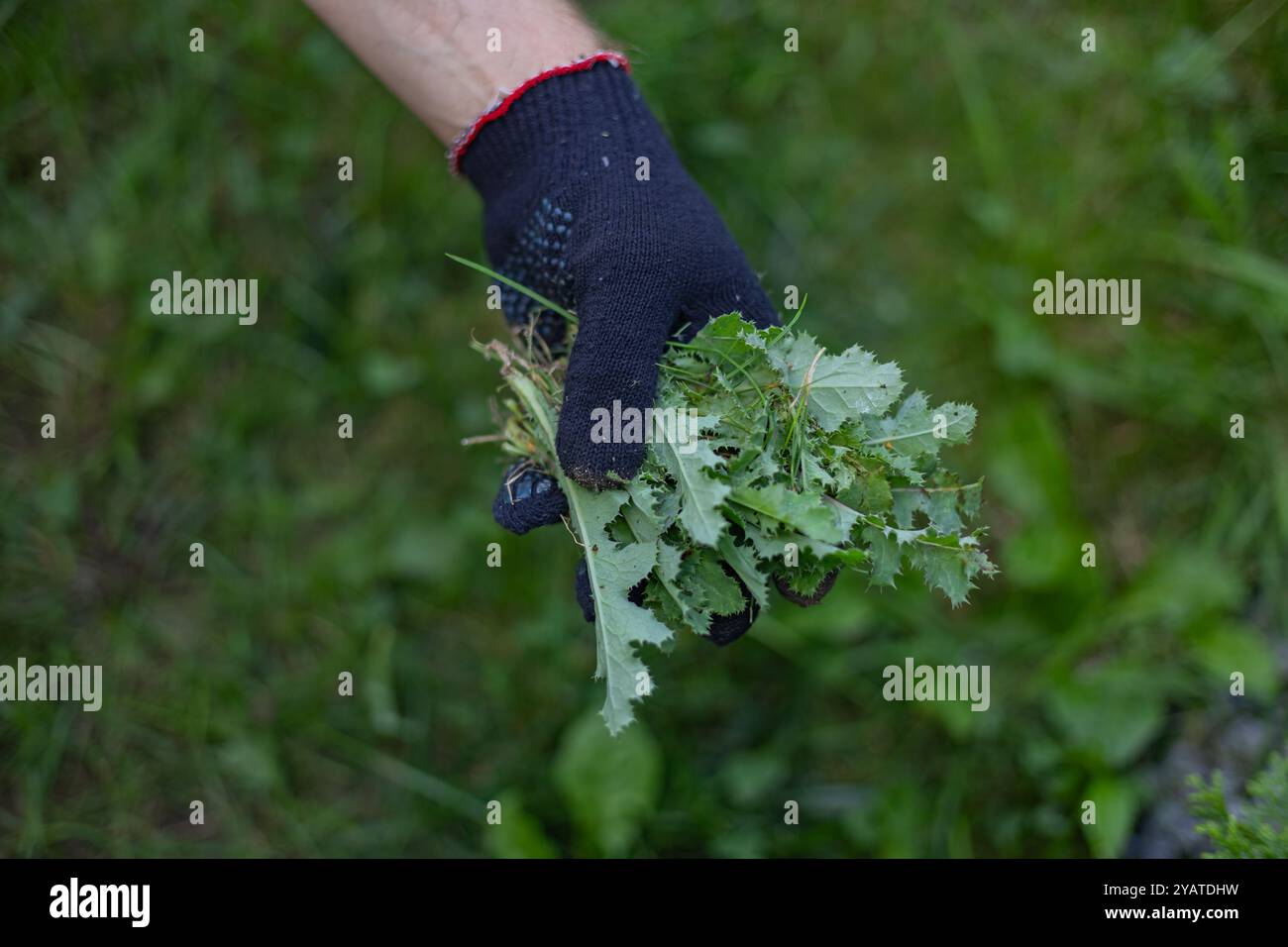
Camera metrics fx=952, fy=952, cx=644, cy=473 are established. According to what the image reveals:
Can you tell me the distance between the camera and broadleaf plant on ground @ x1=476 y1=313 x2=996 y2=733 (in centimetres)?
220

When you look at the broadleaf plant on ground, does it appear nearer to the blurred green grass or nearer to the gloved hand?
the gloved hand

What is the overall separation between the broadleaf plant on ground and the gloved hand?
119 millimetres

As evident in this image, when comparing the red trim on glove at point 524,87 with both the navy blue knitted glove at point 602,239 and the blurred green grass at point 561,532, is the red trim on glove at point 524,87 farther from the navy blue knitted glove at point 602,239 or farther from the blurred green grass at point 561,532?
the blurred green grass at point 561,532

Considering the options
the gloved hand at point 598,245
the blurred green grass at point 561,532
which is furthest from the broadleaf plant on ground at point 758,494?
the blurred green grass at point 561,532

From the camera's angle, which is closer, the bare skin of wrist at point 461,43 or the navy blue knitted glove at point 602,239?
the navy blue knitted glove at point 602,239

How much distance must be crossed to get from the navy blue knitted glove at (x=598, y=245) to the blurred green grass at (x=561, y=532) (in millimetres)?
987

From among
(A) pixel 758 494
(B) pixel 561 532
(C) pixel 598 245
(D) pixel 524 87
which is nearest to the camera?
(A) pixel 758 494

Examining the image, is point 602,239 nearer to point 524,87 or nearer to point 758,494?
point 524,87

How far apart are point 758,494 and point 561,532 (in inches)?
54.5

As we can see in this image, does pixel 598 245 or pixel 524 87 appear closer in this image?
pixel 598 245

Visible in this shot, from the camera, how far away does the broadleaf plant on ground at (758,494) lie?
7.21ft

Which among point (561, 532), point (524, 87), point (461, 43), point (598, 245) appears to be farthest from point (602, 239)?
point (561, 532)

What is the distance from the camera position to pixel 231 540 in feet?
11.7

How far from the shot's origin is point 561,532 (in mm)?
3424
